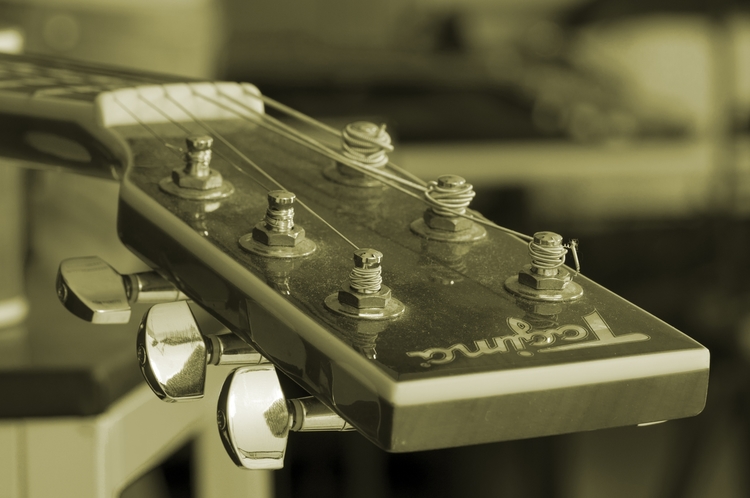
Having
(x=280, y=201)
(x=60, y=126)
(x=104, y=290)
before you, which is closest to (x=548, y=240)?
(x=280, y=201)

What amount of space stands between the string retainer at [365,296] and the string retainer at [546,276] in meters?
0.07

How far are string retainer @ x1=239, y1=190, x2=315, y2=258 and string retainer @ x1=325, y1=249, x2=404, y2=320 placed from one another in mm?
56

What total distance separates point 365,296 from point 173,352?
0.34ft

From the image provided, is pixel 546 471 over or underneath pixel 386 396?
underneath

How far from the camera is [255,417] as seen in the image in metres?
0.41

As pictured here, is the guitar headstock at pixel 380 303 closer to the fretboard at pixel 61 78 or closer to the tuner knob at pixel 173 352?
the tuner knob at pixel 173 352

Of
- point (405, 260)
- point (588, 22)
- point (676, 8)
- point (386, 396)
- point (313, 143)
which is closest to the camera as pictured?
point (386, 396)

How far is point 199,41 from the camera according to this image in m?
1.67

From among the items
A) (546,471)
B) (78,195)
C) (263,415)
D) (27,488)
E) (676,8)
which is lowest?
(546,471)

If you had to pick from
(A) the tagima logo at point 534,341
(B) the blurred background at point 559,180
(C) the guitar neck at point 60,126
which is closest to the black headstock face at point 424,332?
(A) the tagima logo at point 534,341

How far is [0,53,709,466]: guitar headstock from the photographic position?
367mm

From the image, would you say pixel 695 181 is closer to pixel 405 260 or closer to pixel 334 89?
pixel 334 89

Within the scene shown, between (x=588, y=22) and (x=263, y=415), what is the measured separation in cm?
260

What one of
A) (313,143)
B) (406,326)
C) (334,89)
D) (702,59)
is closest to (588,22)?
(702,59)
